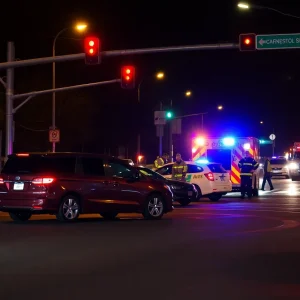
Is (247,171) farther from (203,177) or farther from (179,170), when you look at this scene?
(179,170)

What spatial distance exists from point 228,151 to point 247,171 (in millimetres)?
1647

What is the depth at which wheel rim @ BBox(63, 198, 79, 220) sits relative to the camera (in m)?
16.3

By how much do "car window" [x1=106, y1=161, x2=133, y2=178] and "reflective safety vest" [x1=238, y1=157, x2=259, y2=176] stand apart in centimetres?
960

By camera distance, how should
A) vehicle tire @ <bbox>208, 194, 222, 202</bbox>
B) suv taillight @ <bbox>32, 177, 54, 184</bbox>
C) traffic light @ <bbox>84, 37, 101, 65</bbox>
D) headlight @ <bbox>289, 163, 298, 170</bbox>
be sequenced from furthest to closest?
headlight @ <bbox>289, 163, 298, 170</bbox>, vehicle tire @ <bbox>208, 194, 222, 202</bbox>, traffic light @ <bbox>84, 37, 101, 65</bbox>, suv taillight @ <bbox>32, 177, 54, 184</bbox>

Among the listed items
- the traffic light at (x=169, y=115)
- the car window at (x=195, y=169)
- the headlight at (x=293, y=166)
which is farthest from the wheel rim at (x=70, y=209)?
the headlight at (x=293, y=166)

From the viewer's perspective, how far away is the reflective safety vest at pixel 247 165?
2612cm

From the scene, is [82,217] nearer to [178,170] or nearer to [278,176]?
[178,170]

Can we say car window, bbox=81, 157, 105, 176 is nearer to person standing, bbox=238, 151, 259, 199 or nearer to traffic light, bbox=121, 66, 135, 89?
person standing, bbox=238, 151, 259, 199

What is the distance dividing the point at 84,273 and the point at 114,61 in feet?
194

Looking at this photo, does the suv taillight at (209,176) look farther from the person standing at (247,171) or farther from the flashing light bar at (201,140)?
the flashing light bar at (201,140)

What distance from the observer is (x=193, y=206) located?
2252 cm

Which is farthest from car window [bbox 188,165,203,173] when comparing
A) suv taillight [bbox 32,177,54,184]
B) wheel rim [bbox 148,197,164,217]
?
suv taillight [bbox 32,177,54,184]

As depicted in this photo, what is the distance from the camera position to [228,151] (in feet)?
91.0

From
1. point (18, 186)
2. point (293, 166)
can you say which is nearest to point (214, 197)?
point (18, 186)
